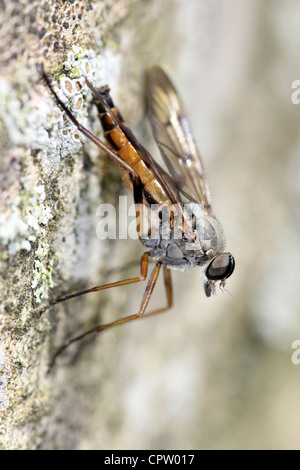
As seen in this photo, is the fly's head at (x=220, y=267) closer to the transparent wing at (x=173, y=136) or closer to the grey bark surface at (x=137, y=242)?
the transparent wing at (x=173, y=136)

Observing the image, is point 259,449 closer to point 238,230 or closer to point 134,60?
point 238,230

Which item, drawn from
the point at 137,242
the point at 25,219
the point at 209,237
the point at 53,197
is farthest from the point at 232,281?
the point at 25,219

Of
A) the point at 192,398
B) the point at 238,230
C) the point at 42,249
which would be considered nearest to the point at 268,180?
the point at 238,230

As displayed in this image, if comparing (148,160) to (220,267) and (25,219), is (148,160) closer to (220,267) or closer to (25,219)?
(220,267)

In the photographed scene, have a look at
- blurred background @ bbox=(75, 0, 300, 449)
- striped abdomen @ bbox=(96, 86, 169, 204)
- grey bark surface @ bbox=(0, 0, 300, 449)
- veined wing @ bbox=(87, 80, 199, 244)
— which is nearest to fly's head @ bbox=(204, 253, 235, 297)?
veined wing @ bbox=(87, 80, 199, 244)

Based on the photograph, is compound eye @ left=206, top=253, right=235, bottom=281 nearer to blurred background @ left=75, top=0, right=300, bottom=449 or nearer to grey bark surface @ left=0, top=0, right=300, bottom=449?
grey bark surface @ left=0, top=0, right=300, bottom=449
